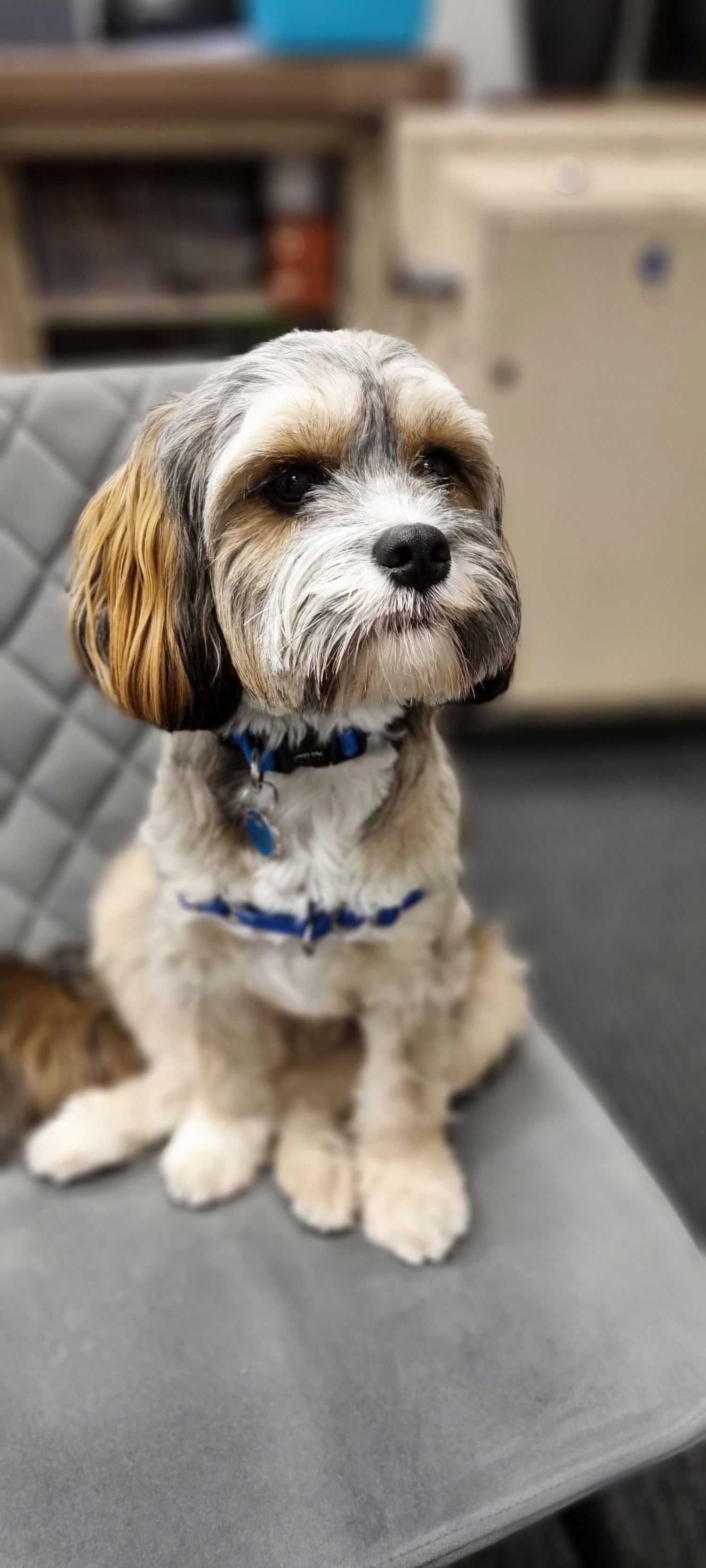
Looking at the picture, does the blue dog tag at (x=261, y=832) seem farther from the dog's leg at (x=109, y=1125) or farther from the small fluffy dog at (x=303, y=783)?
the dog's leg at (x=109, y=1125)

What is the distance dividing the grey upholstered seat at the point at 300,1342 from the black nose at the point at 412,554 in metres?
0.49

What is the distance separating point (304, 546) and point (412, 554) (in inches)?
2.6

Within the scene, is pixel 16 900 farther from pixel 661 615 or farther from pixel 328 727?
pixel 661 615

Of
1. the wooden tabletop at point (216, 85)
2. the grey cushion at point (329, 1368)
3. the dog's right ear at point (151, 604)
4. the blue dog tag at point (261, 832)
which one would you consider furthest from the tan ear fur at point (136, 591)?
the wooden tabletop at point (216, 85)

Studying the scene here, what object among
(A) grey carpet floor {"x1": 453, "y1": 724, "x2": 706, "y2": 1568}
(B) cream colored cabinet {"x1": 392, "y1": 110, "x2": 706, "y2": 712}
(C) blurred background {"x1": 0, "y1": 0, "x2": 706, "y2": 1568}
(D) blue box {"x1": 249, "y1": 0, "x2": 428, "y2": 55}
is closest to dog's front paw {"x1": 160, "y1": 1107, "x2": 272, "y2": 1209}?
(A) grey carpet floor {"x1": 453, "y1": 724, "x2": 706, "y2": 1568}

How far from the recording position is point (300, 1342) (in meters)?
0.77

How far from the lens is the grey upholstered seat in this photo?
671 mm

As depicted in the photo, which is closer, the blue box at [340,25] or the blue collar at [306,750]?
the blue collar at [306,750]

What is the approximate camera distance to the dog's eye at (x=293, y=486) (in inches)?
25.7

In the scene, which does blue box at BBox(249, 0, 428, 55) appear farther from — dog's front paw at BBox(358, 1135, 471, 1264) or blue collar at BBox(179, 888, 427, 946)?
dog's front paw at BBox(358, 1135, 471, 1264)

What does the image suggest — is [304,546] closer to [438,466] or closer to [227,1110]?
[438,466]

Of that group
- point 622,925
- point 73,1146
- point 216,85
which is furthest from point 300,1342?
point 216,85

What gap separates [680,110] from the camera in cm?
181

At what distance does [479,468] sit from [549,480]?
3.21 feet
